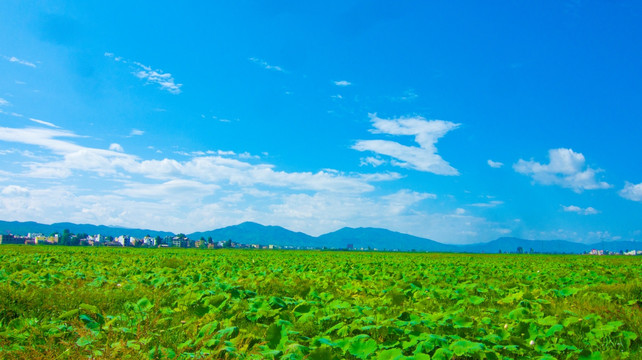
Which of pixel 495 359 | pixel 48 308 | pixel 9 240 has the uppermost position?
pixel 495 359

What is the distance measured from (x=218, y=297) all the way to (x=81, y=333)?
2338mm

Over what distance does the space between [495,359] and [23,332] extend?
5.99 metres

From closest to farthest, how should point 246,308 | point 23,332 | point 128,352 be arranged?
point 128,352, point 23,332, point 246,308

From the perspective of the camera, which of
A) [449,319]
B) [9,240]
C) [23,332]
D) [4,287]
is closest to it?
[23,332]

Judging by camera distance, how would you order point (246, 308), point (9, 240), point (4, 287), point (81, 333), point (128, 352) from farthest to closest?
point (9, 240) → point (4, 287) → point (246, 308) → point (81, 333) → point (128, 352)

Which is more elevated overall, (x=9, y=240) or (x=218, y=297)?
(x=218, y=297)

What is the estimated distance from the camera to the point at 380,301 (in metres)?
7.98

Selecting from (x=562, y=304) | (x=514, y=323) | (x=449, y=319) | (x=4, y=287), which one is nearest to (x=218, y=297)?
(x=449, y=319)

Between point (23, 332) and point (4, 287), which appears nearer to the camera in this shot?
point (23, 332)

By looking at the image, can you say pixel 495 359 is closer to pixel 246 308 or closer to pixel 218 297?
pixel 246 308

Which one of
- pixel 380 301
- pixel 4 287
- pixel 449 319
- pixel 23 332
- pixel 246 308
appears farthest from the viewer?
pixel 380 301

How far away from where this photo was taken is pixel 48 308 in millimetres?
6750

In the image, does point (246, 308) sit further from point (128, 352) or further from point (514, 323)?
point (514, 323)

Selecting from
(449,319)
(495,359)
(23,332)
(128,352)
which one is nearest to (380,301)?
(449,319)
